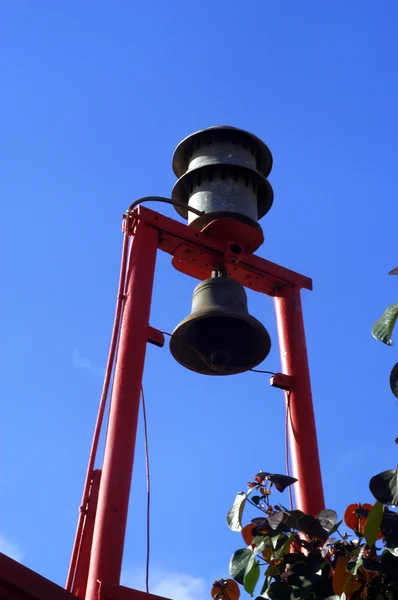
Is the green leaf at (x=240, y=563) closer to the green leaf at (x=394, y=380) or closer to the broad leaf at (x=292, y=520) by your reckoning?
the broad leaf at (x=292, y=520)

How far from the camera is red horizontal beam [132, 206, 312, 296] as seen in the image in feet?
16.4

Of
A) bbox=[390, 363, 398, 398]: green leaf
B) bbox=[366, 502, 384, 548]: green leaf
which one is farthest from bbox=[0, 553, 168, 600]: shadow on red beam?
bbox=[390, 363, 398, 398]: green leaf

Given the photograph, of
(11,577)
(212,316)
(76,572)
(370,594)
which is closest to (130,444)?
(76,572)

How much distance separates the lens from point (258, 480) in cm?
297

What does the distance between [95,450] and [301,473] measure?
3.65ft

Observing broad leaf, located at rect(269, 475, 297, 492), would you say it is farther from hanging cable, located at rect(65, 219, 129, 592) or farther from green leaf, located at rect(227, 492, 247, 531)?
hanging cable, located at rect(65, 219, 129, 592)

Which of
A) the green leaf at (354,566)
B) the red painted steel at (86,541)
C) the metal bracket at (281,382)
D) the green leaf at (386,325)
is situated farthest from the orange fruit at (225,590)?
the metal bracket at (281,382)

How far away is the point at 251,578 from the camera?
2.71 m

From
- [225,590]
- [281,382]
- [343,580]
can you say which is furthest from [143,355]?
[343,580]

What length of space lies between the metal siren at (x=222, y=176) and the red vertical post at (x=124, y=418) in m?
0.54

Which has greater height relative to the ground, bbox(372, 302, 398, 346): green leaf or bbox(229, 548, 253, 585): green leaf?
bbox(372, 302, 398, 346): green leaf

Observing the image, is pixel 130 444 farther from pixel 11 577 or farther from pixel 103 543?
pixel 11 577

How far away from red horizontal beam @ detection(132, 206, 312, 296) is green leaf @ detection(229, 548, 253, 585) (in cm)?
256

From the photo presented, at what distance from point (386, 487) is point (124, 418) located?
1868 millimetres
